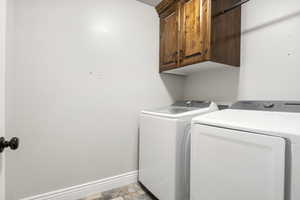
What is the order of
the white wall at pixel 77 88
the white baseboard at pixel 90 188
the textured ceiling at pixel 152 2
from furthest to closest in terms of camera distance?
the textured ceiling at pixel 152 2
the white baseboard at pixel 90 188
the white wall at pixel 77 88

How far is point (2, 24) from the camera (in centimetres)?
65

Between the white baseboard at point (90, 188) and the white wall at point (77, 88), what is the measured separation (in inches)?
2.4

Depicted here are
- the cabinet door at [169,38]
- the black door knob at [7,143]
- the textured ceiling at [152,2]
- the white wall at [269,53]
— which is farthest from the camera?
the textured ceiling at [152,2]

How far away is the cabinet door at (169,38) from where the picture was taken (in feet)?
5.78

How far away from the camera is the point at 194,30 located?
1.50 m

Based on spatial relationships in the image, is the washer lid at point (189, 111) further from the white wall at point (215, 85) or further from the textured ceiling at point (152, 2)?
the textured ceiling at point (152, 2)

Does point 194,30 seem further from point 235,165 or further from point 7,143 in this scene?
point 7,143

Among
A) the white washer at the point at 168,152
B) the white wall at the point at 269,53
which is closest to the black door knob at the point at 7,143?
the white washer at the point at 168,152

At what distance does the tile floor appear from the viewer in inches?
62.7

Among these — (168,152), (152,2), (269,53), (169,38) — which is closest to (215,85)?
(269,53)

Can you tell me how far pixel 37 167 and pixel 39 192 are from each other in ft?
0.81

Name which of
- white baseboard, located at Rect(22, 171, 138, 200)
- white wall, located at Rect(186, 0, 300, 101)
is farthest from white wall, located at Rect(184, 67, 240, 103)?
white baseboard, located at Rect(22, 171, 138, 200)

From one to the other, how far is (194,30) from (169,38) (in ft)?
1.43

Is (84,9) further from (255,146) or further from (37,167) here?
(255,146)
